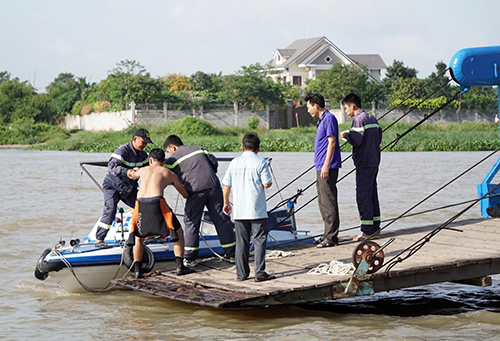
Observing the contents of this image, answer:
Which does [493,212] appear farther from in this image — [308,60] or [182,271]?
[308,60]

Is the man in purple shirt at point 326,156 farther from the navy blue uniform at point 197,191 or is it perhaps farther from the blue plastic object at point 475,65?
the blue plastic object at point 475,65

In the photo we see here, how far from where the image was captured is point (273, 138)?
4491 cm

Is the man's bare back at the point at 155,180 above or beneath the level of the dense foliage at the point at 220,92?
beneath

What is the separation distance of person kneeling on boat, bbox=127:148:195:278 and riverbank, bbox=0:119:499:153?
96.7ft

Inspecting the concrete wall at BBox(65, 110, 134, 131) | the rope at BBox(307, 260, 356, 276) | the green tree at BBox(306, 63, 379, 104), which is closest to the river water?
the rope at BBox(307, 260, 356, 276)

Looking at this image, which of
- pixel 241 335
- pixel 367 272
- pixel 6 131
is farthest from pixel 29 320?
pixel 6 131

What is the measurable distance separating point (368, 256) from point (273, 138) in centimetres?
3792

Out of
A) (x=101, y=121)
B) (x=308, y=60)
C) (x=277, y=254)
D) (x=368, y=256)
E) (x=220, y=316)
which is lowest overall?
(x=220, y=316)

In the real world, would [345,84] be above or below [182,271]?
above

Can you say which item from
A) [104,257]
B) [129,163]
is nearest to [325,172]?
[129,163]

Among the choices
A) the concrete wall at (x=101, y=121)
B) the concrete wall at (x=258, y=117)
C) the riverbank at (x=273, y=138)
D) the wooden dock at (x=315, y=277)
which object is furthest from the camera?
the concrete wall at (x=101, y=121)

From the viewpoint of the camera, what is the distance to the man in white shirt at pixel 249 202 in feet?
23.8

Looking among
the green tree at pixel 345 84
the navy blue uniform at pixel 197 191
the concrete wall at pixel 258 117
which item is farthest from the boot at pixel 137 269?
the green tree at pixel 345 84

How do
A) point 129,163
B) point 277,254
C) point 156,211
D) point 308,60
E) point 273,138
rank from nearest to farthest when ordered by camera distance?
point 156,211, point 277,254, point 129,163, point 273,138, point 308,60
